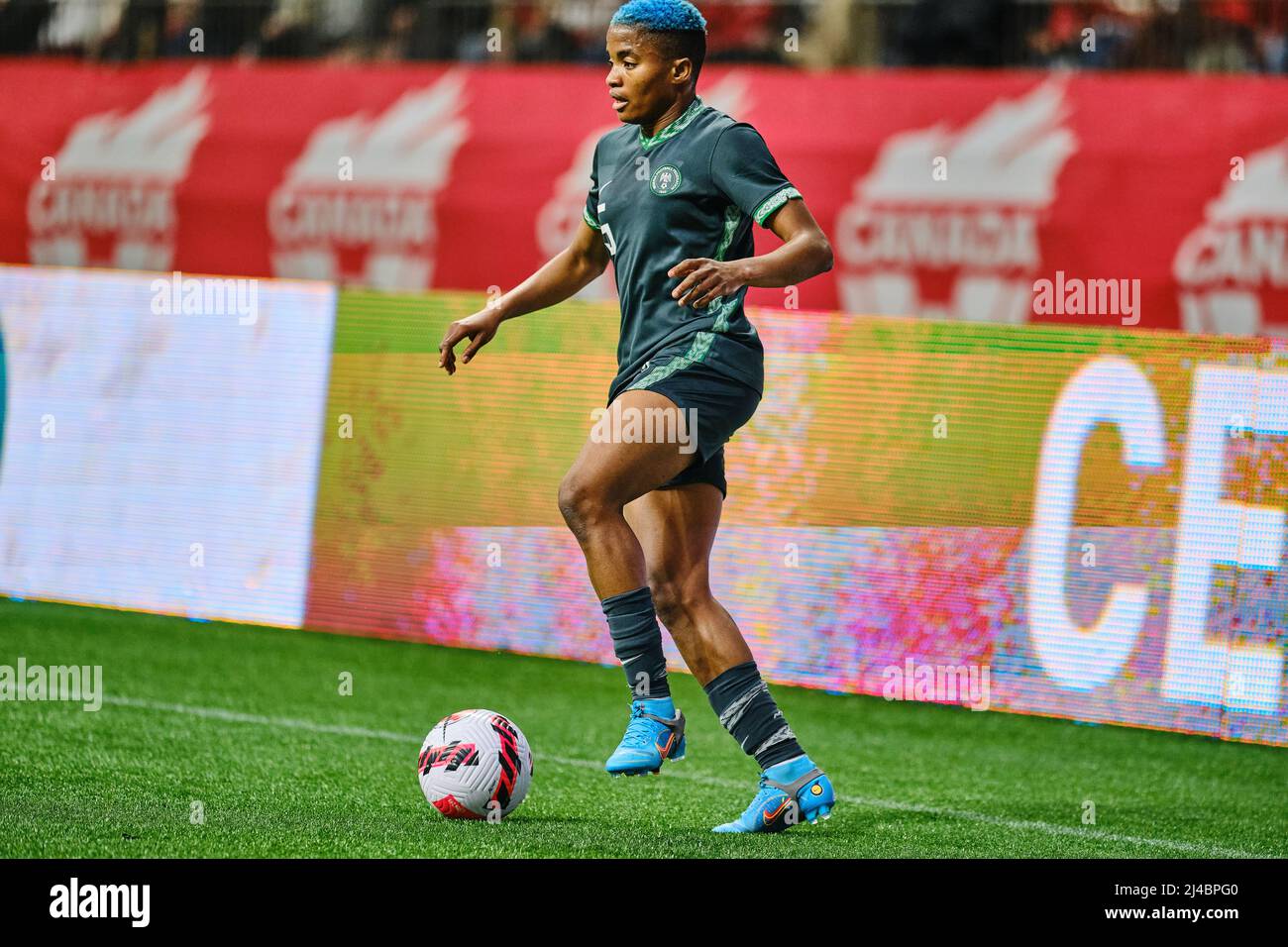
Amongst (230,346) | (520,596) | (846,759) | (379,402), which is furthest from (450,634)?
(846,759)

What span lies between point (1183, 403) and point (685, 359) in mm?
3450

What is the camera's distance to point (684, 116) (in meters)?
5.51

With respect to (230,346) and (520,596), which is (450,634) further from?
(230,346)

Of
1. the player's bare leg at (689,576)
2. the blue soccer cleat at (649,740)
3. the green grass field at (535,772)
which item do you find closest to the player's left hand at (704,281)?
the player's bare leg at (689,576)

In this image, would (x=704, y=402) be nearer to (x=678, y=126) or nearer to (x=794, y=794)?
(x=678, y=126)

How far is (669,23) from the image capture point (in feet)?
17.8

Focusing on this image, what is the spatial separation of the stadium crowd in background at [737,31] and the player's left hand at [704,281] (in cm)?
819

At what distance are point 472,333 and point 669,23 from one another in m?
1.09

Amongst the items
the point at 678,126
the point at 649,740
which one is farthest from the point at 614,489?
the point at 678,126

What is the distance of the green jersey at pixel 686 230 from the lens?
5340 mm

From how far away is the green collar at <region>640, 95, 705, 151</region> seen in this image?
5.48 meters

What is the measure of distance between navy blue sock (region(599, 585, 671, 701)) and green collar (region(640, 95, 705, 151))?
1244mm

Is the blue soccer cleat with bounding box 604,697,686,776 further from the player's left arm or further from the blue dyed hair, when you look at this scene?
the blue dyed hair
